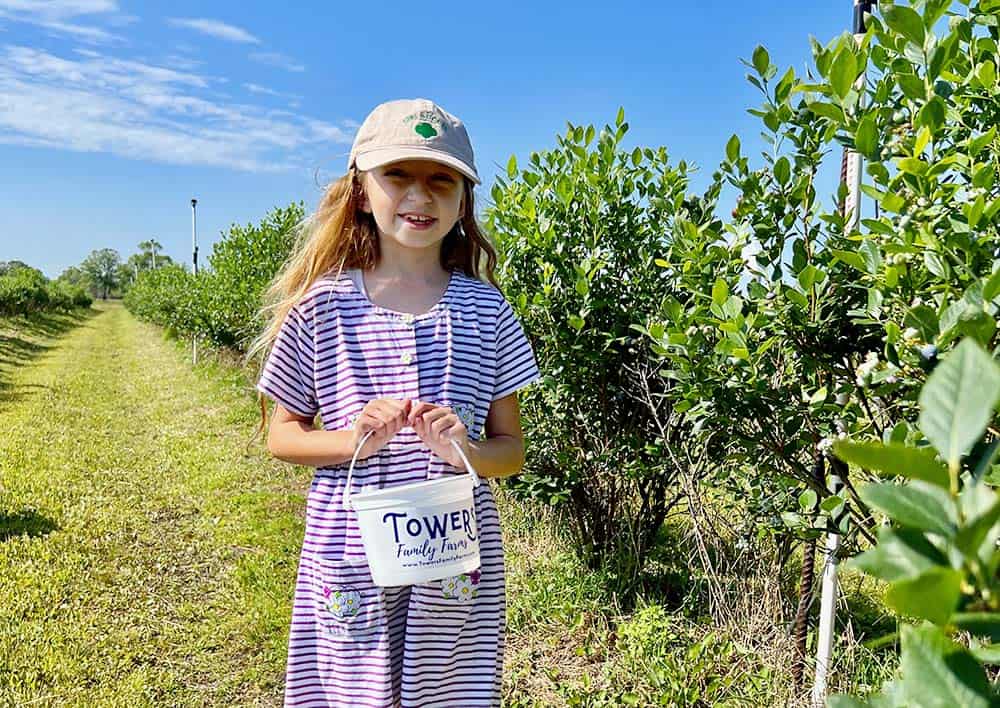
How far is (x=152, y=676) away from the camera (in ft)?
11.1

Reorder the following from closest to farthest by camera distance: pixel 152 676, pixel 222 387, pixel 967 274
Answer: pixel 967 274 → pixel 152 676 → pixel 222 387

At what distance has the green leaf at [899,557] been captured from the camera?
38 cm

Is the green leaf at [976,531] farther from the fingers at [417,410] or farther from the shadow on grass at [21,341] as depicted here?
the shadow on grass at [21,341]

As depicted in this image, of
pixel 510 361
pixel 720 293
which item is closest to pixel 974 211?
pixel 720 293

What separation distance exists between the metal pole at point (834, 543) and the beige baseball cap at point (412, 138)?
3.00 feet

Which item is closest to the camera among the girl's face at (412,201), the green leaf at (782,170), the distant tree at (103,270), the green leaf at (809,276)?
the girl's face at (412,201)

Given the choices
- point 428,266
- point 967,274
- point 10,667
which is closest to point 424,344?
point 428,266

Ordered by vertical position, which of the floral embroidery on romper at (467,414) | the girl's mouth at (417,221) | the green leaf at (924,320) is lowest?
the floral embroidery on romper at (467,414)

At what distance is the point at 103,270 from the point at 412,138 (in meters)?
126

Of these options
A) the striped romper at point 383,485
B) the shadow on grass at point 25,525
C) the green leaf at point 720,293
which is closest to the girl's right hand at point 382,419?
the striped romper at point 383,485

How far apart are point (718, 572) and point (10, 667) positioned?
3004mm

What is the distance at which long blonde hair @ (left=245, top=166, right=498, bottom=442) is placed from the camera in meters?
1.82

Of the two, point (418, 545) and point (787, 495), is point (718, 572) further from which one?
point (418, 545)

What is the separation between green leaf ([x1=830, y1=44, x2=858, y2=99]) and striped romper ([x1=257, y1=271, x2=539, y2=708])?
0.83 meters
